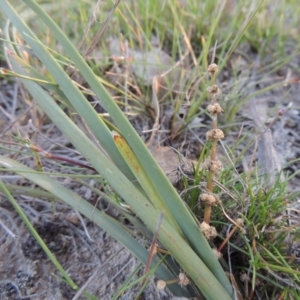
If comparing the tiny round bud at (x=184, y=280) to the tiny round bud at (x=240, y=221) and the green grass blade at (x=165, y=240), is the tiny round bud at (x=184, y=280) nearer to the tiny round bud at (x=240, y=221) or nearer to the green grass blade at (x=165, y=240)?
the green grass blade at (x=165, y=240)

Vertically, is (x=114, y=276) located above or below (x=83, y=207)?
below

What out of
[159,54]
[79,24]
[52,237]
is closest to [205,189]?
[52,237]

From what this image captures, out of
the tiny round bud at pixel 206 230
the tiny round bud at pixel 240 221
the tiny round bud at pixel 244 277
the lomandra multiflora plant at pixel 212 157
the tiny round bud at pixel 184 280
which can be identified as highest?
the lomandra multiflora plant at pixel 212 157

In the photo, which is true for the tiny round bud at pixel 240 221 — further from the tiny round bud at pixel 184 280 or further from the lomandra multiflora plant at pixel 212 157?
the tiny round bud at pixel 184 280

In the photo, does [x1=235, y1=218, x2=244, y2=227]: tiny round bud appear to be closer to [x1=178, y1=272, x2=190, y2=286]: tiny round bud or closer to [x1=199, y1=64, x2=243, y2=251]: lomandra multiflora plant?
[x1=199, y1=64, x2=243, y2=251]: lomandra multiflora plant

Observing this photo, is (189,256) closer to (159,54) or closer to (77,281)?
(77,281)

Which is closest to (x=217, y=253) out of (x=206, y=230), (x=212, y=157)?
(x=206, y=230)

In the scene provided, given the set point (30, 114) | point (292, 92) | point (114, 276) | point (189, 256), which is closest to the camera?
point (189, 256)

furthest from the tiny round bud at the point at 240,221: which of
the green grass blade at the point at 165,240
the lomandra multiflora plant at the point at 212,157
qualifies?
the green grass blade at the point at 165,240

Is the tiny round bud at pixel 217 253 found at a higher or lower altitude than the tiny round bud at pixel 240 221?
lower

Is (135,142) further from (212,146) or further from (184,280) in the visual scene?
(184,280)

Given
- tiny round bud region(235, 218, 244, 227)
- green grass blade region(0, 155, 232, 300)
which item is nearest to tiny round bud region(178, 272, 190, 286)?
green grass blade region(0, 155, 232, 300)
